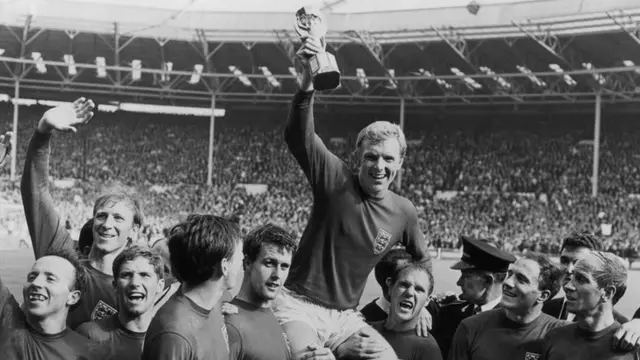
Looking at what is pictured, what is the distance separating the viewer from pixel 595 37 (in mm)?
29484

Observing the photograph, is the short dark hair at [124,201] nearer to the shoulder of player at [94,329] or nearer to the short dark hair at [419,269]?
the shoulder of player at [94,329]

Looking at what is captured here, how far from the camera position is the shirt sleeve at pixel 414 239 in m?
4.45

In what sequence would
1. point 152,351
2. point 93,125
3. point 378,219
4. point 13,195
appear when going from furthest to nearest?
point 93,125, point 13,195, point 378,219, point 152,351

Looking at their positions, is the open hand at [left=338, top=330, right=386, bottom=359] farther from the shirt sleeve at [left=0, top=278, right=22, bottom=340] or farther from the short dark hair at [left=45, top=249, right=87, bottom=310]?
the shirt sleeve at [left=0, top=278, right=22, bottom=340]

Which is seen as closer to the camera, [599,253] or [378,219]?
[378,219]

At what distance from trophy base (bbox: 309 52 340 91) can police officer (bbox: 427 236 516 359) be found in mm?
2290

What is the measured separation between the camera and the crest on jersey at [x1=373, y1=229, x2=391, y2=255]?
165 inches

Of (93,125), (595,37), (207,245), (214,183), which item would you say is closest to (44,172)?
(207,245)

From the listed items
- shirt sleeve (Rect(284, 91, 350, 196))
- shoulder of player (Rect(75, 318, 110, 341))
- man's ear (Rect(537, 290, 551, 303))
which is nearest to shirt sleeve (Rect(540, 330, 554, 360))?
man's ear (Rect(537, 290, 551, 303))

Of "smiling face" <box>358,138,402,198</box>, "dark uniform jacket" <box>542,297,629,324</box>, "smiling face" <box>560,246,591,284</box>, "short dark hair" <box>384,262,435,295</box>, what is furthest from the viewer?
"dark uniform jacket" <box>542,297,629,324</box>

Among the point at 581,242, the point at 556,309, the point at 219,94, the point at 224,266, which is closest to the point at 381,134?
the point at 224,266

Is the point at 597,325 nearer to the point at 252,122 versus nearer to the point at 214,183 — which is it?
the point at 214,183

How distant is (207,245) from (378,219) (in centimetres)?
139

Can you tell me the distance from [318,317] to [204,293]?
1.06 m
